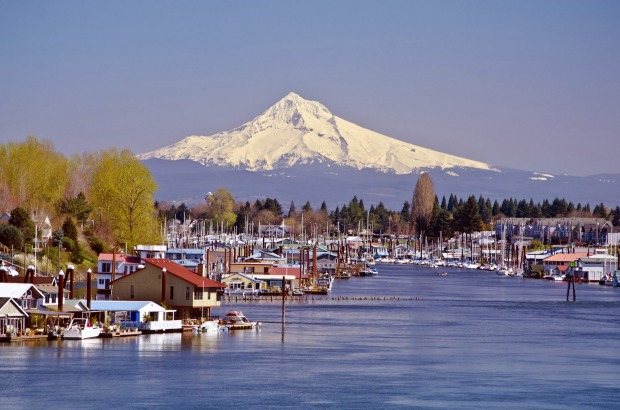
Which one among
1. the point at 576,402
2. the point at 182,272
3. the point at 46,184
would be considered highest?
the point at 46,184

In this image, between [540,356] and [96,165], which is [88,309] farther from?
[96,165]

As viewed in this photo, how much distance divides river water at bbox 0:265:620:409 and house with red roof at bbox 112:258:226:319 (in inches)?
101

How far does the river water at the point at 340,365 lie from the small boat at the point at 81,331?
0.51m

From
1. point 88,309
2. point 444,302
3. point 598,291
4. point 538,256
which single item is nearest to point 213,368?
point 88,309

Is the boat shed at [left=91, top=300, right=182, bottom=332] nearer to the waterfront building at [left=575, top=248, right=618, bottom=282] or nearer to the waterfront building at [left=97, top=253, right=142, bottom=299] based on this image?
the waterfront building at [left=97, top=253, right=142, bottom=299]

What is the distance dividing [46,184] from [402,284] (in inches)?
1471

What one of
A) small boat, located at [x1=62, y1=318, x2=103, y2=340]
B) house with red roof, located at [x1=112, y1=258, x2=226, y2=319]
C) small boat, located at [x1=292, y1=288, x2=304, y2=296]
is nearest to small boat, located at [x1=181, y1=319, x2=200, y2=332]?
house with red roof, located at [x1=112, y1=258, x2=226, y2=319]

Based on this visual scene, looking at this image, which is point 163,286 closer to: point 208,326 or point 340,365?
point 208,326

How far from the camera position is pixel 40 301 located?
2307 inches

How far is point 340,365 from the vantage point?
50812mm

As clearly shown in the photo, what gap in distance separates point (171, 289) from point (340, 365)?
15549mm

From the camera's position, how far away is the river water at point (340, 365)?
4262 centimetres

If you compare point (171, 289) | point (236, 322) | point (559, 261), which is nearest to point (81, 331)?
point (171, 289)

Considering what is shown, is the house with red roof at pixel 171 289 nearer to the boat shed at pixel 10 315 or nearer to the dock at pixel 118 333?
the dock at pixel 118 333
